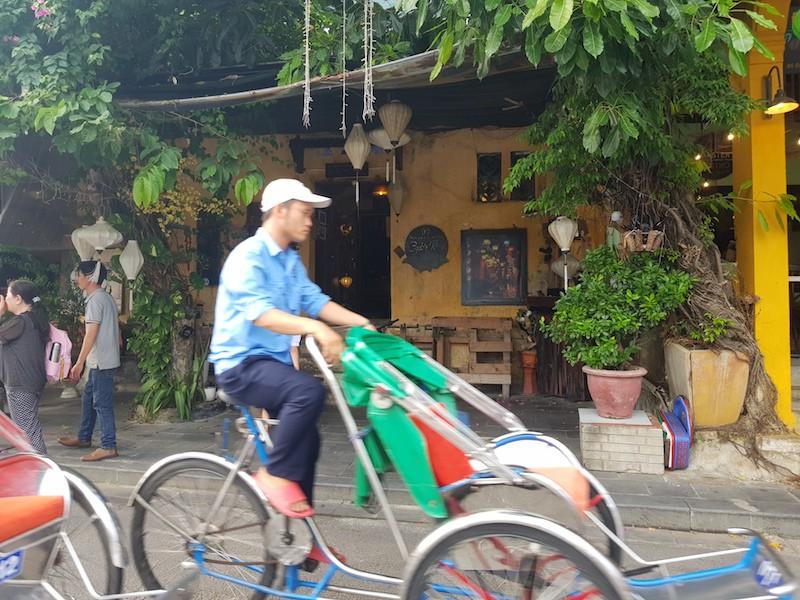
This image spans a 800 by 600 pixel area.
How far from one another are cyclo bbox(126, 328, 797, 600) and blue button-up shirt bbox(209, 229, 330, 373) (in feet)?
1.03

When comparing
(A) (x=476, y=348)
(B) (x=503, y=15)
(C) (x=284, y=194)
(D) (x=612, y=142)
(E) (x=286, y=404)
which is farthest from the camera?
(A) (x=476, y=348)

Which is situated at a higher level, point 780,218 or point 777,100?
point 777,100

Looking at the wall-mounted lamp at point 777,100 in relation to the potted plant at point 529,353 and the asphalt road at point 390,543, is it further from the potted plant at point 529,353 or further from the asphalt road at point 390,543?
the potted plant at point 529,353

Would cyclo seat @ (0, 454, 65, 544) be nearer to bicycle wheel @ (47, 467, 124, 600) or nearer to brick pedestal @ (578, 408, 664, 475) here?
bicycle wheel @ (47, 467, 124, 600)

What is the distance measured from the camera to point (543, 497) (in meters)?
2.26

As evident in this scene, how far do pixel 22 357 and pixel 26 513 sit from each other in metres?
3.25

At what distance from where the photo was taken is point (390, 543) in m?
3.97

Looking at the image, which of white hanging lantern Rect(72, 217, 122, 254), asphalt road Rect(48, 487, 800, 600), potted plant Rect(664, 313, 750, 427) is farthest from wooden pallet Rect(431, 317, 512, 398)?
white hanging lantern Rect(72, 217, 122, 254)

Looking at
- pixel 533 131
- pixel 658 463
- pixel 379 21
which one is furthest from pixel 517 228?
pixel 658 463

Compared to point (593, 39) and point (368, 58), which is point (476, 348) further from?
point (593, 39)

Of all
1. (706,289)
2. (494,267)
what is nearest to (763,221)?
(706,289)

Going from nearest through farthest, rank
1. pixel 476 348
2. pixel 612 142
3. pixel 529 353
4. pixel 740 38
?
pixel 740 38 → pixel 612 142 → pixel 476 348 → pixel 529 353

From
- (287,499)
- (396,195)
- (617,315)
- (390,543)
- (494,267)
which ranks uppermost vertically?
(396,195)

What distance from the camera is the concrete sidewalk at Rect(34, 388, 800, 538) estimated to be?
4184 millimetres
